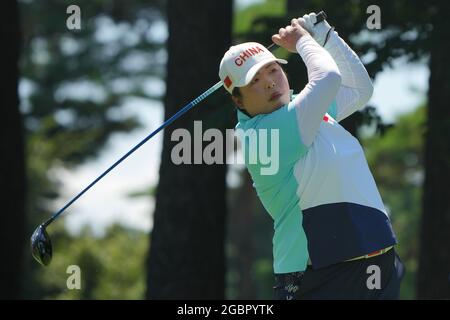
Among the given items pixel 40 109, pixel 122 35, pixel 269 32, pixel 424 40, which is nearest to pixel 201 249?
pixel 269 32

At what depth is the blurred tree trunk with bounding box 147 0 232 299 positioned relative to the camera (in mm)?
9422

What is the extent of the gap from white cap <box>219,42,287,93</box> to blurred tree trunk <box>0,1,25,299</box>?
272 inches

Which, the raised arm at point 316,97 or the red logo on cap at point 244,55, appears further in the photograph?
the red logo on cap at point 244,55

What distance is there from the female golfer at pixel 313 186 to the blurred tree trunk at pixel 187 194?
4718mm

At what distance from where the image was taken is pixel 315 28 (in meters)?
4.78

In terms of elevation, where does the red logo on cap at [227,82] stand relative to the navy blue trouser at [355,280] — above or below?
above

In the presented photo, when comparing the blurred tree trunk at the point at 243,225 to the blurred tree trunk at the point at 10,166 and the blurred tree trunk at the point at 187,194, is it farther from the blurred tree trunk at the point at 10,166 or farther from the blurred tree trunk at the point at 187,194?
the blurred tree trunk at the point at 187,194

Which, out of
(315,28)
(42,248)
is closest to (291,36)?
(315,28)

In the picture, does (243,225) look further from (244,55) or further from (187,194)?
(244,55)

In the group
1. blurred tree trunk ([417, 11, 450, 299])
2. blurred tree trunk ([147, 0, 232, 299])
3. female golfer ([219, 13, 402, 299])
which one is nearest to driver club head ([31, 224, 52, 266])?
female golfer ([219, 13, 402, 299])

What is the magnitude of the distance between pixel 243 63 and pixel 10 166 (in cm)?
717

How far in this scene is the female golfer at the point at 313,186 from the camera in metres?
4.36

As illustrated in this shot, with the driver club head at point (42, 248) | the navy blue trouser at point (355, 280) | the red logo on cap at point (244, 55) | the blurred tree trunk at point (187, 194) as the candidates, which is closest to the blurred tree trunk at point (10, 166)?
the blurred tree trunk at point (187, 194)
